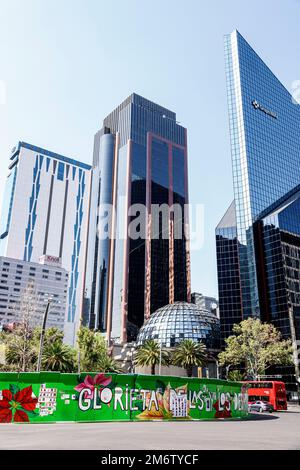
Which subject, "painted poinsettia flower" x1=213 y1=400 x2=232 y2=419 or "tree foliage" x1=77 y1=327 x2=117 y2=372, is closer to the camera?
"painted poinsettia flower" x1=213 y1=400 x2=232 y2=419

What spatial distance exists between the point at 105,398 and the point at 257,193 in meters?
91.1

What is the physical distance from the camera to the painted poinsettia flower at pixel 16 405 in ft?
68.3

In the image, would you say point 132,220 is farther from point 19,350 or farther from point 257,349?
point 19,350

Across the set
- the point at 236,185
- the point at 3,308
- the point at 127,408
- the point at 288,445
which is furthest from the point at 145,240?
the point at 288,445

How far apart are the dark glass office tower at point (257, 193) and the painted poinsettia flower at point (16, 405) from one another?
77220 mm

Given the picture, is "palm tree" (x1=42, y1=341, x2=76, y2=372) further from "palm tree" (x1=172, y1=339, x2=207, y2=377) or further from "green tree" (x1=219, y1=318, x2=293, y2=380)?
"green tree" (x1=219, y1=318, x2=293, y2=380)

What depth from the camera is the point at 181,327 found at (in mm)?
93938

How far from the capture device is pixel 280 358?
6931 centimetres

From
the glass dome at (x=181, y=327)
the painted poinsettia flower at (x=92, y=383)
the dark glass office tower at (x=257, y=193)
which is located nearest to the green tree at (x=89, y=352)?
the glass dome at (x=181, y=327)

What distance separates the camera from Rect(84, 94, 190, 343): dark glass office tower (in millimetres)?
147750

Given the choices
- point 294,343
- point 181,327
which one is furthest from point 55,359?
point 294,343

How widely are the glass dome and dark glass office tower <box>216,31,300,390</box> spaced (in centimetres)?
411

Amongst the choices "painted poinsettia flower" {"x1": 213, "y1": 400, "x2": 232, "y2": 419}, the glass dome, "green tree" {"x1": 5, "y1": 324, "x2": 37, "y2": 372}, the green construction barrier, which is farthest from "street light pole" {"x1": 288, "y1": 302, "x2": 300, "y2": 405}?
the green construction barrier
